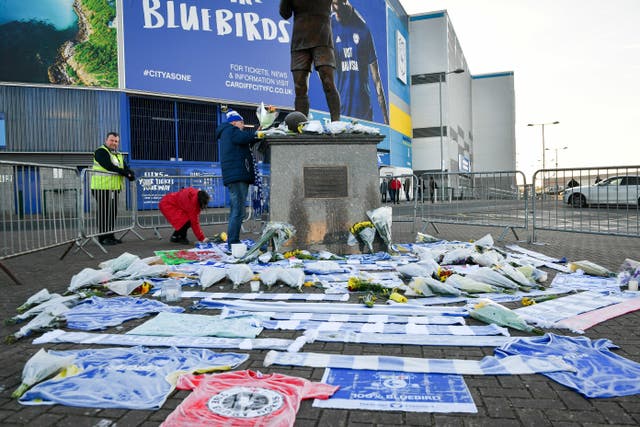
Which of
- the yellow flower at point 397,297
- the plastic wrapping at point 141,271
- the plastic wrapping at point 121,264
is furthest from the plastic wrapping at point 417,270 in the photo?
the plastic wrapping at point 121,264

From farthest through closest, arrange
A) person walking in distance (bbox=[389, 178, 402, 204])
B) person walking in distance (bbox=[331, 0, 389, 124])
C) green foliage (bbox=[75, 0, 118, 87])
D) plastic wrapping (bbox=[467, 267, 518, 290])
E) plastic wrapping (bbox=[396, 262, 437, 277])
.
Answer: person walking in distance (bbox=[331, 0, 389, 124])
green foliage (bbox=[75, 0, 118, 87])
person walking in distance (bbox=[389, 178, 402, 204])
plastic wrapping (bbox=[396, 262, 437, 277])
plastic wrapping (bbox=[467, 267, 518, 290])

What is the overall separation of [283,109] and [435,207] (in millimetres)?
17527

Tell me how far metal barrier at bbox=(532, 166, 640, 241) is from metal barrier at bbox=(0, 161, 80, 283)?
813cm

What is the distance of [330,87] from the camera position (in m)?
7.91

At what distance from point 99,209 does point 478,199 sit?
24.6ft

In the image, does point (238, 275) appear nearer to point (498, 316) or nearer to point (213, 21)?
point (498, 316)

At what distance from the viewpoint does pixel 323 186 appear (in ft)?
23.6

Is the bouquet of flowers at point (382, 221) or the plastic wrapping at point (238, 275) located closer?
the plastic wrapping at point (238, 275)

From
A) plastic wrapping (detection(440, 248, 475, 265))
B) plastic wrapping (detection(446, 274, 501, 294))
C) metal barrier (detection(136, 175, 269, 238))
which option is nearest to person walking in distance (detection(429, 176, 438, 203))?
metal barrier (detection(136, 175, 269, 238))

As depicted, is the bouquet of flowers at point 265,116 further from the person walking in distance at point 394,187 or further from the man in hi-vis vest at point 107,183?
the person walking in distance at point 394,187

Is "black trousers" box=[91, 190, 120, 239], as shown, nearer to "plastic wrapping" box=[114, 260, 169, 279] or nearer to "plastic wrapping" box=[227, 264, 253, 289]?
"plastic wrapping" box=[114, 260, 169, 279]

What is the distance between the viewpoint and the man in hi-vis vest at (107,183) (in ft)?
29.0

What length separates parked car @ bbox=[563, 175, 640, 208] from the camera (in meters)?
7.96

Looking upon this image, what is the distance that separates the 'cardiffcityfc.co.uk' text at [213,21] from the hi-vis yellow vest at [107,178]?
564 inches
